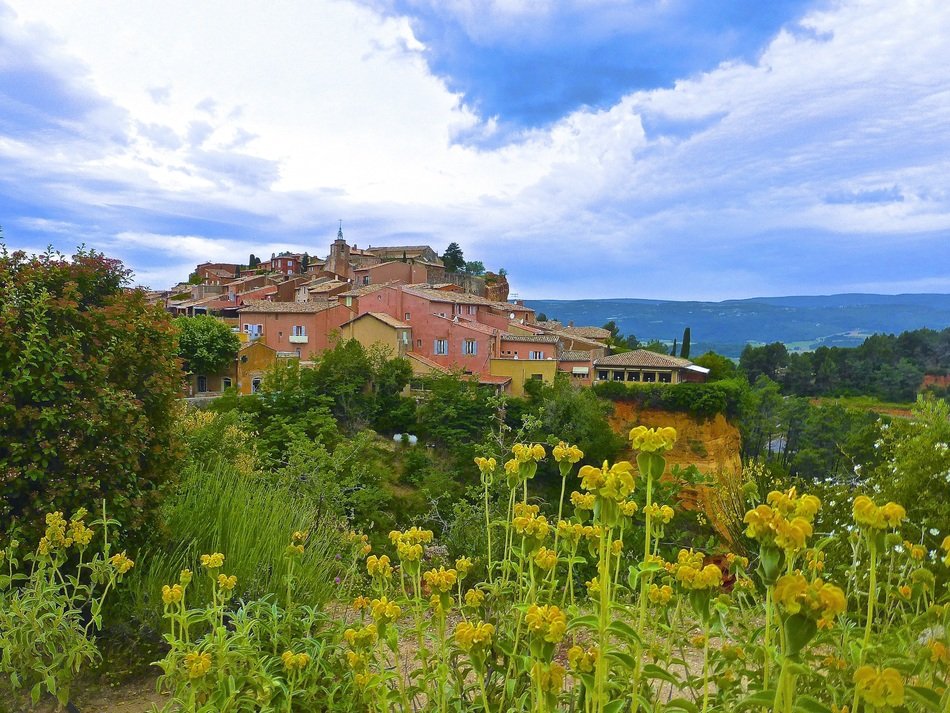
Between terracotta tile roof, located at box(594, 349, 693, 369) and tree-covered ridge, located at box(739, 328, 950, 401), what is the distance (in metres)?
16.4

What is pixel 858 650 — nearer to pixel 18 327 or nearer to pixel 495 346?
pixel 18 327

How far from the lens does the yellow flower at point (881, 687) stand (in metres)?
0.81

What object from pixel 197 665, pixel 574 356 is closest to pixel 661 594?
pixel 197 665

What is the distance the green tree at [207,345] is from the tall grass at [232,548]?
82.6 ft

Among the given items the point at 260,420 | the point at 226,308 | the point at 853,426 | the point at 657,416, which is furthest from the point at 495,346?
the point at 226,308

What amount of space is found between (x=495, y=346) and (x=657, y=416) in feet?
27.6

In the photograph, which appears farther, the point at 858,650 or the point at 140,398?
the point at 140,398

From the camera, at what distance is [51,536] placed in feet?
7.39

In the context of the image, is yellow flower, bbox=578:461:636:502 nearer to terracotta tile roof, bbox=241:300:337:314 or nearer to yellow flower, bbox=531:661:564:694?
yellow flower, bbox=531:661:564:694

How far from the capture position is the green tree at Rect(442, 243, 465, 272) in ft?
183

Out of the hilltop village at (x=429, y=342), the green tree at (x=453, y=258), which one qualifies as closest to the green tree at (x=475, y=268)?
the green tree at (x=453, y=258)

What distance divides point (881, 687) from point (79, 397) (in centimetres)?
379

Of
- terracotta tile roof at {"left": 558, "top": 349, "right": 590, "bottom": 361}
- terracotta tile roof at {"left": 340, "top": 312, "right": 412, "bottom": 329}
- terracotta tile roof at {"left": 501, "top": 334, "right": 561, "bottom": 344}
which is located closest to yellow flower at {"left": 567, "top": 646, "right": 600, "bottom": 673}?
terracotta tile roof at {"left": 340, "top": 312, "right": 412, "bottom": 329}

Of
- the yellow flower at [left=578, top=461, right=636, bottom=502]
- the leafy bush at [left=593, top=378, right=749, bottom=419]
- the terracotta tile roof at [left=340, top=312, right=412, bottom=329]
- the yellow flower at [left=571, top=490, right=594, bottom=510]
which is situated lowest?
the leafy bush at [left=593, top=378, right=749, bottom=419]
